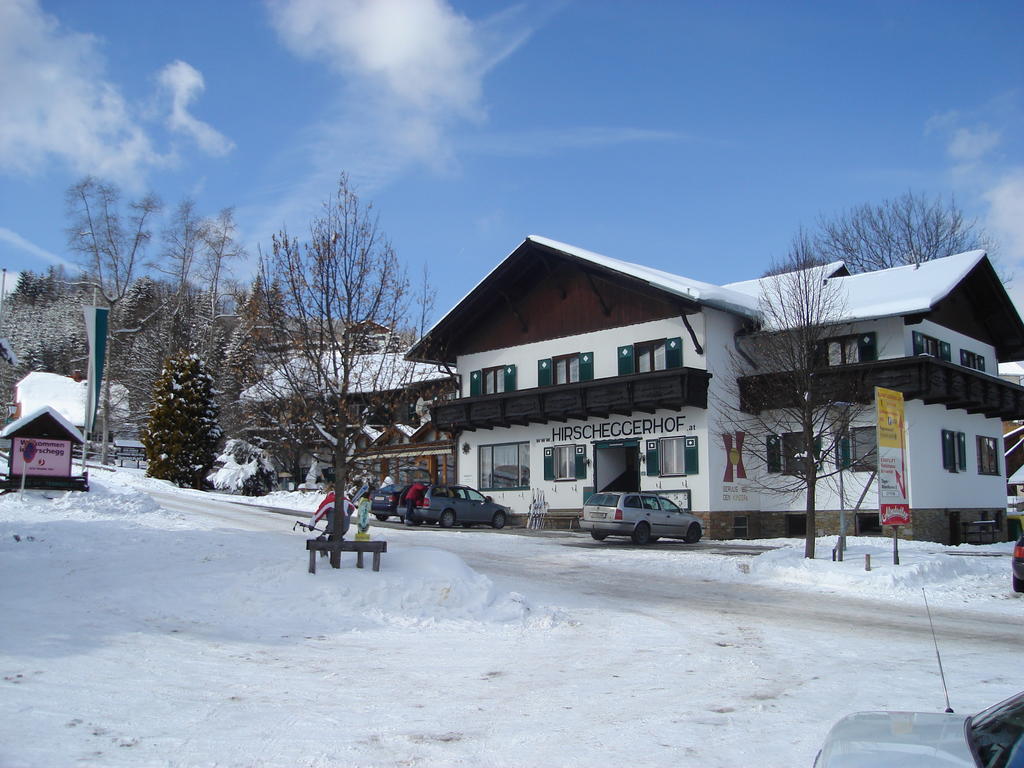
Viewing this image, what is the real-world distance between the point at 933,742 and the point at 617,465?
3166cm

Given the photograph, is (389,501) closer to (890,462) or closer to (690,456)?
(690,456)

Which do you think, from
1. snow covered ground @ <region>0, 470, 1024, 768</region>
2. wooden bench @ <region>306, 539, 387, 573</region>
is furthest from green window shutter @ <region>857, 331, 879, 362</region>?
wooden bench @ <region>306, 539, 387, 573</region>

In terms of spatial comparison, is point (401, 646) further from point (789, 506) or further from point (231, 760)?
point (789, 506)

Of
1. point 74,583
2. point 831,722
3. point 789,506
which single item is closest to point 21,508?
point 74,583

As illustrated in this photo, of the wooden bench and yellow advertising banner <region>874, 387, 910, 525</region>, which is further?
yellow advertising banner <region>874, 387, 910, 525</region>

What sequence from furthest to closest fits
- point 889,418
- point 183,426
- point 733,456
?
1. point 183,426
2. point 733,456
3. point 889,418

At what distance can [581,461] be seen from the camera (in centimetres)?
3409

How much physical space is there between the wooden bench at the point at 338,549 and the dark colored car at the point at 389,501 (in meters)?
→ 18.6

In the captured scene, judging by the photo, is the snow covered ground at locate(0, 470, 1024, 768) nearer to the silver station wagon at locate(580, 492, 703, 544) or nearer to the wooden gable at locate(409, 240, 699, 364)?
the silver station wagon at locate(580, 492, 703, 544)

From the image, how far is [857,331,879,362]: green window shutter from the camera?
96.1ft

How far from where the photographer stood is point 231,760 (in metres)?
5.79

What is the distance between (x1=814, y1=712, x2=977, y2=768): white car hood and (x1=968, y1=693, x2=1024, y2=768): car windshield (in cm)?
5

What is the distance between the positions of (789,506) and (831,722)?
2518 cm

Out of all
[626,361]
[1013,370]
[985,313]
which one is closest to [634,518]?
[626,361]
